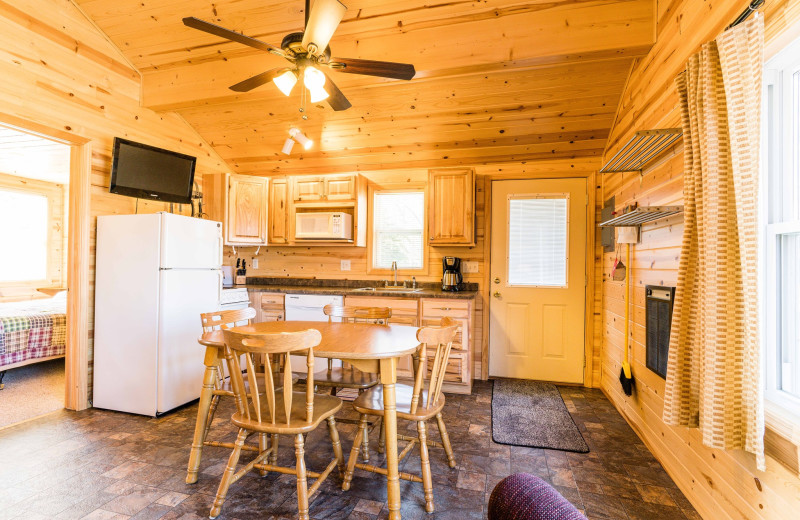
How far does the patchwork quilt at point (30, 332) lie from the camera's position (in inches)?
→ 146

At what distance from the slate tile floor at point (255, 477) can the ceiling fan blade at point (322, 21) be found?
2.28 m

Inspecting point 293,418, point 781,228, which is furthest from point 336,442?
point 781,228

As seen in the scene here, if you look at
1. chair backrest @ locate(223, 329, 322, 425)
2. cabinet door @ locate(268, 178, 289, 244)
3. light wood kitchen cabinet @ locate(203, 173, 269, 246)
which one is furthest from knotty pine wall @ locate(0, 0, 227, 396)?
chair backrest @ locate(223, 329, 322, 425)

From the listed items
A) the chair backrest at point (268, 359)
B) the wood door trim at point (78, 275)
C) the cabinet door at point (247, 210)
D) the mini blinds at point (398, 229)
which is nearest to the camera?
the chair backrest at point (268, 359)

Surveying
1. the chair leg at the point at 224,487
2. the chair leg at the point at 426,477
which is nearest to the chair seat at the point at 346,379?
the chair leg at the point at 426,477

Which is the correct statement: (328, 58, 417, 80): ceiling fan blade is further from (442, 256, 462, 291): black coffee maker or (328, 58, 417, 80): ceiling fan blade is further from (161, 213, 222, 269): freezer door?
(442, 256, 462, 291): black coffee maker

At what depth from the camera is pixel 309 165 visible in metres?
4.70

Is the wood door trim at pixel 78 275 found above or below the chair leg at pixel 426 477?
above

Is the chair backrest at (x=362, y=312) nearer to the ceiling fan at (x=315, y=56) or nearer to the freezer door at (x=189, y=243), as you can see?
the freezer door at (x=189, y=243)

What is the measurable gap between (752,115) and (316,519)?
2386 mm

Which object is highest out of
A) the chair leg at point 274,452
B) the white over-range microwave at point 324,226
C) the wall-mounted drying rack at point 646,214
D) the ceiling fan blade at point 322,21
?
the ceiling fan blade at point 322,21

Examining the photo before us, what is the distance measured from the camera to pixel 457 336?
3645 mm

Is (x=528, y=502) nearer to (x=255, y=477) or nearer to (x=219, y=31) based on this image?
(x=255, y=477)

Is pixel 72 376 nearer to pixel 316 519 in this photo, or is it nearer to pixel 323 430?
pixel 323 430
